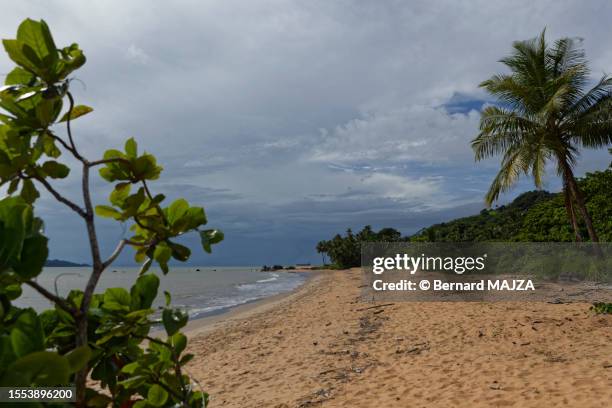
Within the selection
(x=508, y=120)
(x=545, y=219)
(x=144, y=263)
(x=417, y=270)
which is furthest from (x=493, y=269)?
(x=144, y=263)

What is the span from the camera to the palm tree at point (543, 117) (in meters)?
13.4

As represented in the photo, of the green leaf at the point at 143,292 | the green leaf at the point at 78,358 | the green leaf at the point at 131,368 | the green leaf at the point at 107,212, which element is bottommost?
the green leaf at the point at 131,368

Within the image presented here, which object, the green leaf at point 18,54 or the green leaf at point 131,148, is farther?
the green leaf at point 131,148

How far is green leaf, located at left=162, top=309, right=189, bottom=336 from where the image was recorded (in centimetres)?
87

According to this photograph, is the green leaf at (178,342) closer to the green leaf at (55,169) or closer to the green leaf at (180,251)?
the green leaf at (180,251)

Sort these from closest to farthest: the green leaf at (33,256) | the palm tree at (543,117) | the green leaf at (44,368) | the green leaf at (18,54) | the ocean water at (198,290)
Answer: the green leaf at (44,368), the green leaf at (33,256), the green leaf at (18,54), the ocean water at (198,290), the palm tree at (543,117)

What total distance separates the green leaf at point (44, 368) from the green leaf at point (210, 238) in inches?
17.7

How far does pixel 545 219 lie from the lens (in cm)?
2325

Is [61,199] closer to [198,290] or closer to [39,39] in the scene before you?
[39,39]

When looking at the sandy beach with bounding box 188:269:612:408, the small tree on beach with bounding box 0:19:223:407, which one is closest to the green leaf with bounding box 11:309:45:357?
the small tree on beach with bounding box 0:19:223:407

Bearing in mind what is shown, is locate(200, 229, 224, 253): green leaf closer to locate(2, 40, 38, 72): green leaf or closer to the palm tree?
locate(2, 40, 38, 72): green leaf

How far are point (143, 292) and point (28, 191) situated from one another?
0.33 metres

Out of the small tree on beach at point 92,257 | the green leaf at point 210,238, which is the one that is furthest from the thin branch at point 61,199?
the green leaf at point 210,238

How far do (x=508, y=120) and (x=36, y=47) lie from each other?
1505 centimetres
